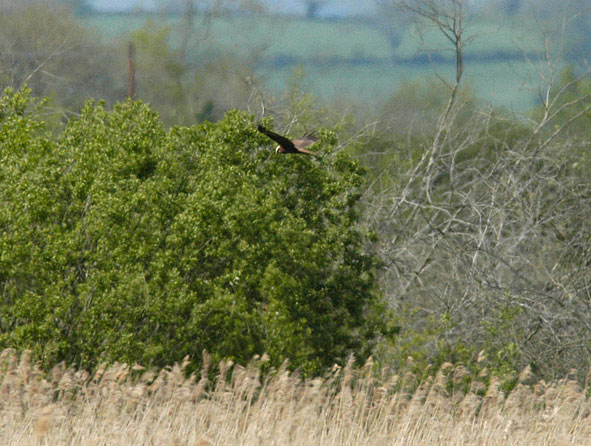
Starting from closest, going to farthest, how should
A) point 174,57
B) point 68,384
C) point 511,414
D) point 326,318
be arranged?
point 68,384 → point 511,414 → point 326,318 → point 174,57

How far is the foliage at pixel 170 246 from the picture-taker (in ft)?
29.6

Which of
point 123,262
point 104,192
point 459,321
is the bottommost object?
point 459,321

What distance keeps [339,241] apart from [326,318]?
0.90 meters

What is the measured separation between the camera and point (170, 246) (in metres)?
9.32

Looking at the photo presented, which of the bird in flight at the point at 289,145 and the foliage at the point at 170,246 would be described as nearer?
the bird in flight at the point at 289,145

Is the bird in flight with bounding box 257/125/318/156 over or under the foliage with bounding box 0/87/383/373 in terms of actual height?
over

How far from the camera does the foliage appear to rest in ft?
29.6

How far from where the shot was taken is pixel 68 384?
566 centimetres

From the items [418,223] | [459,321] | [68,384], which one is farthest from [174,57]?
[68,384]

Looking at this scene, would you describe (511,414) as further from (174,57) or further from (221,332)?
(174,57)

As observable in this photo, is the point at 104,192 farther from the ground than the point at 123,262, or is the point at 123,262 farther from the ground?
the point at 104,192

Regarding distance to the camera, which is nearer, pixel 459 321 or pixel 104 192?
pixel 104 192

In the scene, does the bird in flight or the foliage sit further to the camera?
the foliage

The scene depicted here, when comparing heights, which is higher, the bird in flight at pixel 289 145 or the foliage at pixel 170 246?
the bird in flight at pixel 289 145
